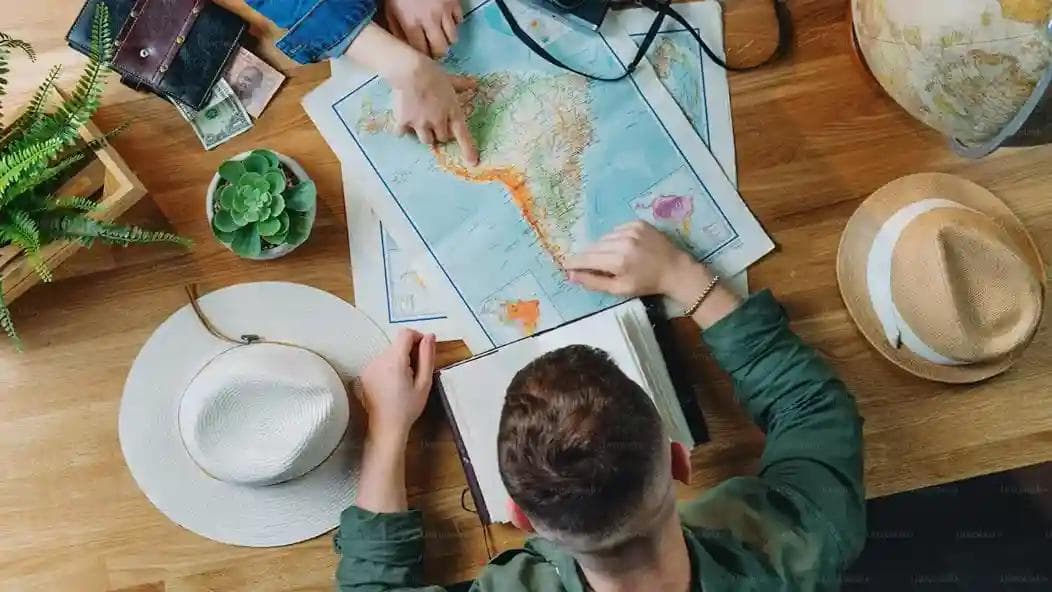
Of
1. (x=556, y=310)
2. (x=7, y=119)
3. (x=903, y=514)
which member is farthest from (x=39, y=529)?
(x=903, y=514)

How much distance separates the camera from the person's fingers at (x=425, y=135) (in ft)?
2.72

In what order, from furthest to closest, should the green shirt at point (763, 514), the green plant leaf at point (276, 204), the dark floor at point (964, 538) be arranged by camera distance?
the dark floor at point (964, 538), the green plant leaf at point (276, 204), the green shirt at point (763, 514)

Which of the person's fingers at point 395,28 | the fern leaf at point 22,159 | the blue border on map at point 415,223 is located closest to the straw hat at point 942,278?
the blue border on map at point 415,223

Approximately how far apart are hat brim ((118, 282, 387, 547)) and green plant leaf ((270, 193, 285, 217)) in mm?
79

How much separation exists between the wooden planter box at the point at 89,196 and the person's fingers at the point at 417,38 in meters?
0.28

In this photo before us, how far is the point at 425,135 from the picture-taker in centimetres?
84

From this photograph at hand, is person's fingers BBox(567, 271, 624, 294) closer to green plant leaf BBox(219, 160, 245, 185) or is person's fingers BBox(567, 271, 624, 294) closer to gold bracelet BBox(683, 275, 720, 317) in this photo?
gold bracelet BBox(683, 275, 720, 317)

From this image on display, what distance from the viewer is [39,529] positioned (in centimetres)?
83

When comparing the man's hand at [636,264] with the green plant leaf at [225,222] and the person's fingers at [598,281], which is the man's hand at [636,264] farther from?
the green plant leaf at [225,222]

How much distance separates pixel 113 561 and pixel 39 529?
73mm

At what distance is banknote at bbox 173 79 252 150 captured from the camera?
845 millimetres

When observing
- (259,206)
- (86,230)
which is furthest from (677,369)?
(86,230)

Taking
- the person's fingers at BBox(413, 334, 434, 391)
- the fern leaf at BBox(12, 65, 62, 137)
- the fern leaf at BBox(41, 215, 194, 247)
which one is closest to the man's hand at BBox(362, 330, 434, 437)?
the person's fingers at BBox(413, 334, 434, 391)

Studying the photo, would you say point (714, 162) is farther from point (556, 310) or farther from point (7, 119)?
point (7, 119)
